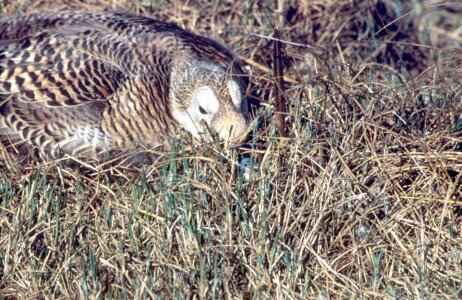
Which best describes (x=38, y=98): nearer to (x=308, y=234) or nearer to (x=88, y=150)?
(x=88, y=150)

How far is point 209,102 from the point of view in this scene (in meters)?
5.03

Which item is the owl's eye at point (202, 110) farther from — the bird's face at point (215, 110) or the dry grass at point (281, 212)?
the dry grass at point (281, 212)

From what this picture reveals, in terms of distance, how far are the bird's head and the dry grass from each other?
0.13 meters

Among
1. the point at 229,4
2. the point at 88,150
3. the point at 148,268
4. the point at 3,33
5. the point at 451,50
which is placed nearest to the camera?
the point at 148,268

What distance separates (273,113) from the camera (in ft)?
16.2

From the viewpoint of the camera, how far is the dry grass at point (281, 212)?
3.84 meters

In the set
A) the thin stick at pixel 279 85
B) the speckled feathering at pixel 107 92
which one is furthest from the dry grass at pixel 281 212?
the speckled feathering at pixel 107 92

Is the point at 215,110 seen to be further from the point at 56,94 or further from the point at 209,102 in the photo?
the point at 56,94

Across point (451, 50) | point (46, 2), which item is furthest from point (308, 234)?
point (46, 2)

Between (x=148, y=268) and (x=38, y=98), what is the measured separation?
153 centimetres

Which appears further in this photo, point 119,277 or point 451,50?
point 451,50

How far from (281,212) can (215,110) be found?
99cm

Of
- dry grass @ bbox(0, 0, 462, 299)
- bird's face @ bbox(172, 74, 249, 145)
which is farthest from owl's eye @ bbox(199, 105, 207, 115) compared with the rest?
dry grass @ bbox(0, 0, 462, 299)

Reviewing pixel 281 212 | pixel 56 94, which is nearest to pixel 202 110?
pixel 56 94
